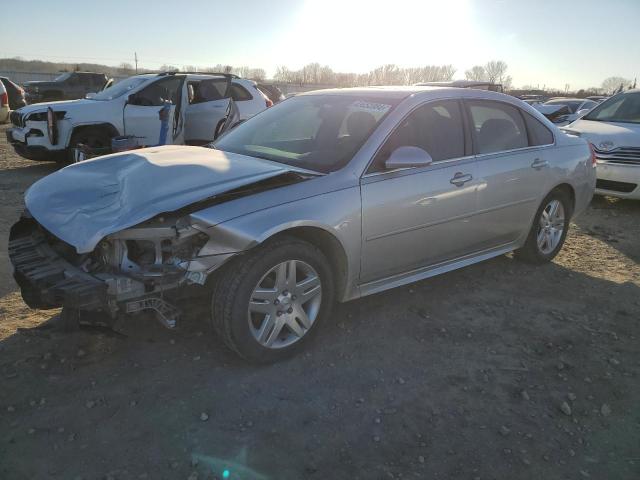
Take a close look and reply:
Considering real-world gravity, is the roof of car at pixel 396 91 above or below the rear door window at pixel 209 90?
below

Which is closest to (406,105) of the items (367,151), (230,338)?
(367,151)

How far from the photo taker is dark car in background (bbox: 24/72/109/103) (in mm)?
20000

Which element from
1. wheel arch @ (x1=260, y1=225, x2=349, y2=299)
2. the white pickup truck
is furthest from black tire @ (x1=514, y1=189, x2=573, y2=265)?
the white pickup truck

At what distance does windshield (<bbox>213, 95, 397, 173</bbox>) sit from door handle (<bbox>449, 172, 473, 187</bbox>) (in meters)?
0.73

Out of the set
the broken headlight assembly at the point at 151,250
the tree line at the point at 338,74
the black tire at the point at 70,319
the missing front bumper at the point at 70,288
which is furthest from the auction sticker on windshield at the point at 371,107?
the tree line at the point at 338,74

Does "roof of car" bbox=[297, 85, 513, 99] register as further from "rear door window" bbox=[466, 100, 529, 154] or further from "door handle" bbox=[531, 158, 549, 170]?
"door handle" bbox=[531, 158, 549, 170]

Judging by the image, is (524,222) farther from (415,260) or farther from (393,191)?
(393,191)

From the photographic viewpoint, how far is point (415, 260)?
3.73m

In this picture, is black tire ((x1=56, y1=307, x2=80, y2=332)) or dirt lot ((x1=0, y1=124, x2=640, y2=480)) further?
black tire ((x1=56, y1=307, x2=80, y2=332))

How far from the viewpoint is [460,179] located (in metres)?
3.84

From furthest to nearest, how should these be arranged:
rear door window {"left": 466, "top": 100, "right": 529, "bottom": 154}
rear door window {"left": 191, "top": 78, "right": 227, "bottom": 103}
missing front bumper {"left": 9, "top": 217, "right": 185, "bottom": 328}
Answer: rear door window {"left": 191, "top": 78, "right": 227, "bottom": 103} → rear door window {"left": 466, "top": 100, "right": 529, "bottom": 154} → missing front bumper {"left": 9, "top": 217, "right": 185, "bottom": 328}

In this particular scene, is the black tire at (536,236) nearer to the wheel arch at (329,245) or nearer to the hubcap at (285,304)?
the wheel arch at (329,245)

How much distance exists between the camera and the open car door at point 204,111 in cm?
885

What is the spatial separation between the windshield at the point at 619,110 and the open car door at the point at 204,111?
6.40m
